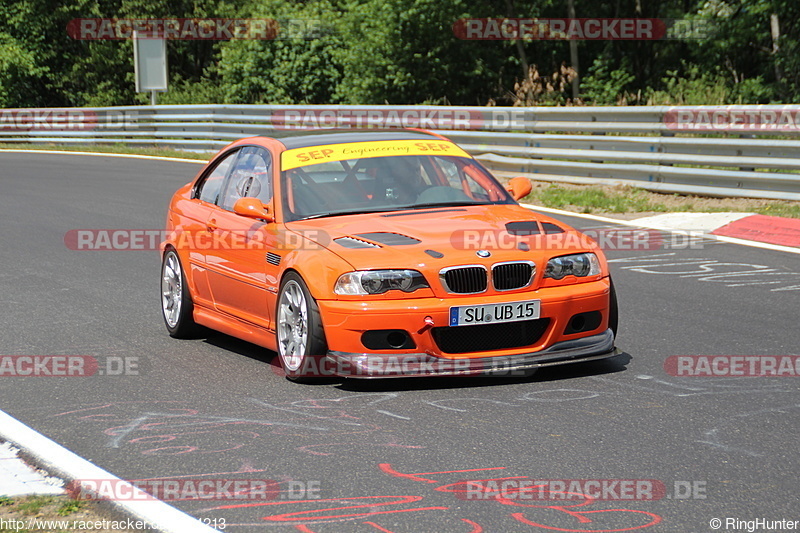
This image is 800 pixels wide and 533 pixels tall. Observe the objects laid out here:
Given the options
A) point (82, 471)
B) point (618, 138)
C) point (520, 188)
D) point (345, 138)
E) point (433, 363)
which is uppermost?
point (345, 138)

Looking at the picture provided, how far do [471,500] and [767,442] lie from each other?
1625 mm

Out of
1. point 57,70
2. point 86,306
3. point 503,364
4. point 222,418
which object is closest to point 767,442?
point 503,364

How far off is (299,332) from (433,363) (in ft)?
2.88

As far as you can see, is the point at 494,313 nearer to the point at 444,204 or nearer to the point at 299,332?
the point at 299,332

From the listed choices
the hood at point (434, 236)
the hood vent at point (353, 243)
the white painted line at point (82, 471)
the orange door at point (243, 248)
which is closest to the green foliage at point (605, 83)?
the orange door at point (243, 248)

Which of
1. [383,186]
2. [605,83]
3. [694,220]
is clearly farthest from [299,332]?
[605,83]

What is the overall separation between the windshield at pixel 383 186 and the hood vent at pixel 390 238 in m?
0.62

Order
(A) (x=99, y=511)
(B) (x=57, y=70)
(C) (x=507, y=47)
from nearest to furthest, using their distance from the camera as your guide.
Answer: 1. (A) (x=99, y=511)
2. (C) (x=507, y=47)
3. (B) (x=57, y=70)

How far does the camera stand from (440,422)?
5973 millimetres

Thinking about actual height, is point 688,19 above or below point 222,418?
above

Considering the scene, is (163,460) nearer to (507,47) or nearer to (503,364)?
(503,364)

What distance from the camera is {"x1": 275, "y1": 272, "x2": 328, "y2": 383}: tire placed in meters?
6.75

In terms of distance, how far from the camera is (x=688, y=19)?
92.2ft

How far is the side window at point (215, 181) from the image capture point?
877cm
